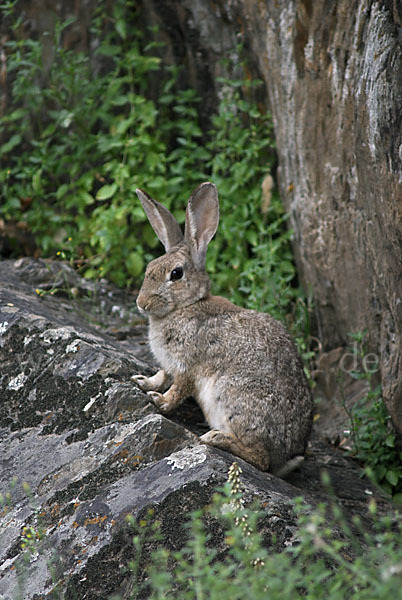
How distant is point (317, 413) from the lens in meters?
6.47

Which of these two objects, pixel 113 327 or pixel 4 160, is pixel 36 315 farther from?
pixel 4 160

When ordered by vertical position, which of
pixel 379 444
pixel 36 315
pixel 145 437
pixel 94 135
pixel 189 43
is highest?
pixel 189 43

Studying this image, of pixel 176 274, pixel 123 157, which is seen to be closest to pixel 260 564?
pixel 176 274

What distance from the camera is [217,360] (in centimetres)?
474

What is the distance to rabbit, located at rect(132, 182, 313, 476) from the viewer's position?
14.8ft

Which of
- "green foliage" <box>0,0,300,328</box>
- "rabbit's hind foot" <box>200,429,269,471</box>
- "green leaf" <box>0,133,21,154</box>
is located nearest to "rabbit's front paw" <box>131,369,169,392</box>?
"rabbit's hind foot" <box>200,429,269,471</box>

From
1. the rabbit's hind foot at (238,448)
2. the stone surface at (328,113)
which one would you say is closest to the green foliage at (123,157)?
the stone surface at (328,113)

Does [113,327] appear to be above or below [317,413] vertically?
above

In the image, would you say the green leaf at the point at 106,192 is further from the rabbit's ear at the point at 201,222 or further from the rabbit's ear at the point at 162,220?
the rabbit's ear at the point at 201,222

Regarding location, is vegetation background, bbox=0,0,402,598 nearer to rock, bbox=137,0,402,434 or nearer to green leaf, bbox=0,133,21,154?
green leaf, bbox=0,133,21,154

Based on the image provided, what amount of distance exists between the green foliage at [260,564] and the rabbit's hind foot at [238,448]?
49cm

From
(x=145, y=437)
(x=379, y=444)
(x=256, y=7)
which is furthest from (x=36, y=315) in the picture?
(x=256, y=7)

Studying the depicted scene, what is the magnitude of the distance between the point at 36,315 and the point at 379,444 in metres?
2.58

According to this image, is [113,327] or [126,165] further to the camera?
[126,165]
